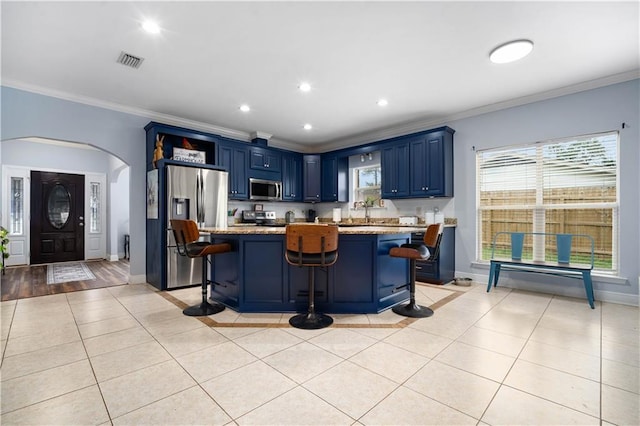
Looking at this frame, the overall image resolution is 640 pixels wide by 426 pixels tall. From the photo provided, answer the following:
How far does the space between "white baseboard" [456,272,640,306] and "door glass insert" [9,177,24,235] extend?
356 inches

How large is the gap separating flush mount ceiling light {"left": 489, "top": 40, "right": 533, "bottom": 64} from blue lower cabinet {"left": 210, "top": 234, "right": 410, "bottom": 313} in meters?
2.25

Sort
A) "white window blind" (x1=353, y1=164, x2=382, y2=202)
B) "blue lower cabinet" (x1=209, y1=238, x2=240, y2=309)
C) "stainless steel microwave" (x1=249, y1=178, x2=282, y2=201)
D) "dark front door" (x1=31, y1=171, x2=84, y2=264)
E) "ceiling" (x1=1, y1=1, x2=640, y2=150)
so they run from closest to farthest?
"ceiling" (x1=1, y1=1, x2=640, y2=150)
"blue lower cabinet" (x1=209, y1=238, x2=240, y2=309)
"stainless steel microwave" (x1=249, y1=178, x2=282, y2=201)
"white window blind" (x1=353, y1=164, x2=382, y2=202)
"dark front door" (x1=31, y1=171, x2=84, y2=264)

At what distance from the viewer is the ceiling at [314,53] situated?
2.45m

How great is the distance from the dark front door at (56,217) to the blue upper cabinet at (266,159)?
182 inches

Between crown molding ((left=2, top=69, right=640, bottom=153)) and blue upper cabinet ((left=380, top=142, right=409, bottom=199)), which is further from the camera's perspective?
blue upper cabinet ((left=380, top=142, right=409, bottom=199))

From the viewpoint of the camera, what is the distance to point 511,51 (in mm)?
2936

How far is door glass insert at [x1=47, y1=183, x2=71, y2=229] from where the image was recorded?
22.1 feet

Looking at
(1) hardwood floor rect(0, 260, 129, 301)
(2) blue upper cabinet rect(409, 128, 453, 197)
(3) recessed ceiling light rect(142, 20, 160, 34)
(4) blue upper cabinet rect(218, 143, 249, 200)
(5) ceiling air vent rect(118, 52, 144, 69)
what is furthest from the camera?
(4) blue upper cabinet rect(218, 143, 249, 200)

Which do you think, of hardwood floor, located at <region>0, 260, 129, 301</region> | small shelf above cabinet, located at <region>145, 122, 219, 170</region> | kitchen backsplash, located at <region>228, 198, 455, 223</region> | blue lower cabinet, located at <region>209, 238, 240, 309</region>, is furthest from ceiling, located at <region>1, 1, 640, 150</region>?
hardwood floor, located at <region>0, 260, 129, 301</region>

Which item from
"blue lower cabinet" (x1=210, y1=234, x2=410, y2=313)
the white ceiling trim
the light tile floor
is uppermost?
the white ceiling trim

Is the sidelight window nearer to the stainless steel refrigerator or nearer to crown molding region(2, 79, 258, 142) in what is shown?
crown molding region(2, 79, 258, 142)

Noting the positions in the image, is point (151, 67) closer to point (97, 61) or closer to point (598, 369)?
point (97, 61)

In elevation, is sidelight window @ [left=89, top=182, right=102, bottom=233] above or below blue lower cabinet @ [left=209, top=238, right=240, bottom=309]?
above

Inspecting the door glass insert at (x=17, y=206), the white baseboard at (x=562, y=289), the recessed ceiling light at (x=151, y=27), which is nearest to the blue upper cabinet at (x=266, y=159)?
the recessed ceiling light at (x=151, y=27)
